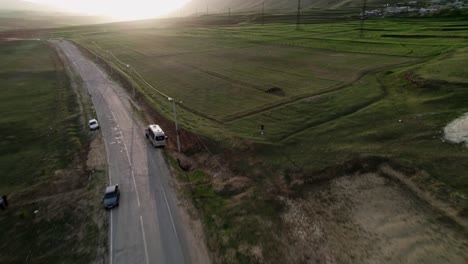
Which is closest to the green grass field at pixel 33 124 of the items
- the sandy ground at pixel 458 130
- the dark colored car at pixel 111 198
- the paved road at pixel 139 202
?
the paved road at pixel 139 202

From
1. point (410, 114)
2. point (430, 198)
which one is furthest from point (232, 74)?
point (430, 198)

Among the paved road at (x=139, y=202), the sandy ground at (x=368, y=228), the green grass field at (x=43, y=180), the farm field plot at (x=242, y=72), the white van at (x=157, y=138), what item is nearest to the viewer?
the sandy ground at (x=368, y=228)

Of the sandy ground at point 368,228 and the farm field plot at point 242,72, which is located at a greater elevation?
the farm field plot at point 242,72

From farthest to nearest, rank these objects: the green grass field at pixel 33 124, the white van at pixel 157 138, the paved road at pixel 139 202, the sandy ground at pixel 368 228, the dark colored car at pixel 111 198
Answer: the white van at pixel 157 138, the green grass field at pixel 33 124, the dark colored car at pixel 111 198, the paved road at pixel 139 202, the sandy ground at pixel 368 228

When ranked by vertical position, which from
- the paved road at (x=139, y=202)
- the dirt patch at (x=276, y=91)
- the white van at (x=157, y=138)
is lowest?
the paved road at (x=139, y=202)

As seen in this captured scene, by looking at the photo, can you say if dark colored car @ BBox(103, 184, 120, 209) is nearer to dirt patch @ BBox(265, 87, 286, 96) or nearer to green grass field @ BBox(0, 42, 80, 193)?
green grass field @ BBox(0, 42, 80, 193)

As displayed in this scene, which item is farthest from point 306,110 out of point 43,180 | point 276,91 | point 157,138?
point 43,180

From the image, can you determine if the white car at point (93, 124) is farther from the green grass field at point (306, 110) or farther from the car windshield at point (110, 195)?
the car windshield at point (110, 195)

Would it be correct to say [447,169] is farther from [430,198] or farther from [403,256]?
[403,256]

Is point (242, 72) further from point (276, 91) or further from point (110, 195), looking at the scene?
point (110, 195)
